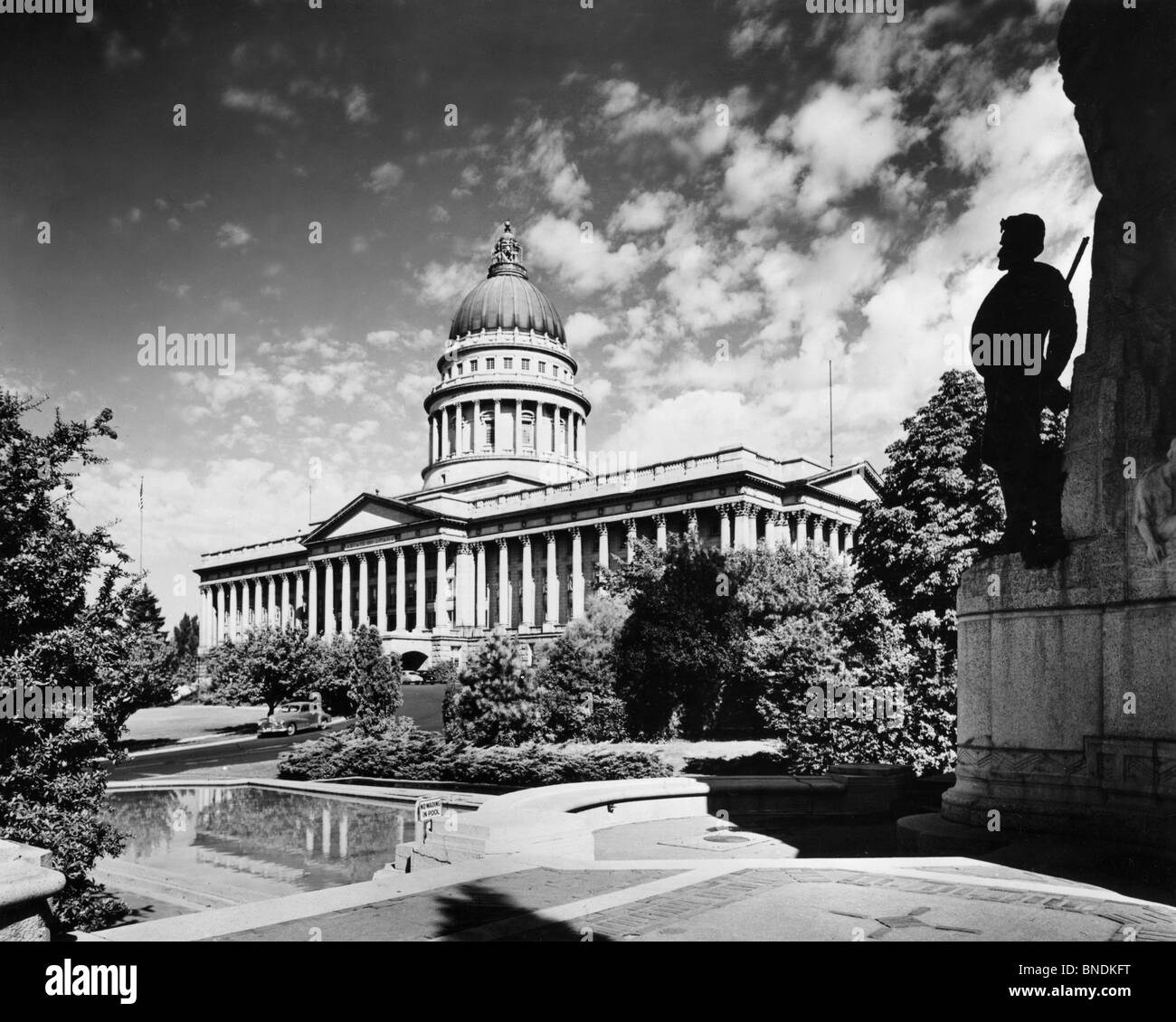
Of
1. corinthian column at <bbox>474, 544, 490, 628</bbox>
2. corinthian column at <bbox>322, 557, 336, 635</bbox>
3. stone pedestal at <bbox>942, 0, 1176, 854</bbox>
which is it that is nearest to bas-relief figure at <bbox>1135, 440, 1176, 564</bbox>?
stone pedestal at <bbox>942, 0, 1176, 854</bbox>

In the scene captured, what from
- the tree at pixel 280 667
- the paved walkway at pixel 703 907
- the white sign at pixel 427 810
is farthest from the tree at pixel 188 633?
the paved walkway at pixel 703 907

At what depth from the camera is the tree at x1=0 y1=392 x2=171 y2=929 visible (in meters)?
10.1

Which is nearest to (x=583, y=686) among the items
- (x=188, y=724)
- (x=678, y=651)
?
(x=678, y=651)

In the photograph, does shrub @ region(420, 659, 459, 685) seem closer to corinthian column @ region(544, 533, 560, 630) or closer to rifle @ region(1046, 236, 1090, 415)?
corinthian column @ region(544, 533, 560, 630)

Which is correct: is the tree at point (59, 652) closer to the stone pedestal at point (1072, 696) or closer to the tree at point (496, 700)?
the stone pedestal at point (1072, 696)

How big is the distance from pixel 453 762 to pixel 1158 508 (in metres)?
20.9

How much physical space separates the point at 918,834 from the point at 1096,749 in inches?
73.6

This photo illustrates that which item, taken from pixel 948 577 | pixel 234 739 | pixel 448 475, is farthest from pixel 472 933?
pixel 448 475

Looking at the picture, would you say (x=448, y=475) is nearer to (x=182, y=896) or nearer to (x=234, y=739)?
(x=234, y=739)

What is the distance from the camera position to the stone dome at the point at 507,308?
353ft

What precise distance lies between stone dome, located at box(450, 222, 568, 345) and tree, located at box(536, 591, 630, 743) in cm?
7092
